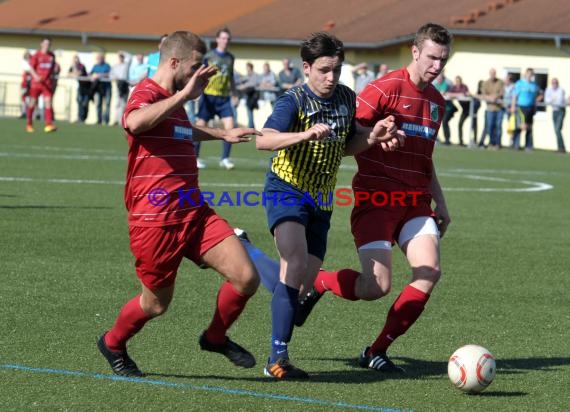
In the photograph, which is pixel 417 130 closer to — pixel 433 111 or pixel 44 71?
pixel 433 111

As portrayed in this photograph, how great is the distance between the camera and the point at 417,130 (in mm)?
7996

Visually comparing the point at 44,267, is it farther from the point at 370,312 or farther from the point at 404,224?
the point at 404,224

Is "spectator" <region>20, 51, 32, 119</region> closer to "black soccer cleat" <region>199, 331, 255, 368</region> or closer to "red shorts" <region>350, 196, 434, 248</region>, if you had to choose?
"red shorts" <region>350, 196, 434, 248</region>

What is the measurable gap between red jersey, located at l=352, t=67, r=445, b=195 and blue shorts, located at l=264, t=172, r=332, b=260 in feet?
1.78

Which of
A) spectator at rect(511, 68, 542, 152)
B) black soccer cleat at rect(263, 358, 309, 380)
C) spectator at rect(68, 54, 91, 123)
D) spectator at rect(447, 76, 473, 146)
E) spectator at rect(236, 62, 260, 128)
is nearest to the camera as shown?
black soccer cleat at rect(263, 358, 309, 380)

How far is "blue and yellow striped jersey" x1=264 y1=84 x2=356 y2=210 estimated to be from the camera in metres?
7.43

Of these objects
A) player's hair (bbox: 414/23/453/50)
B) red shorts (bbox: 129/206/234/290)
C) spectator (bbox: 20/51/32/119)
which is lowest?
spectator (bbox: 20/51/32/119)

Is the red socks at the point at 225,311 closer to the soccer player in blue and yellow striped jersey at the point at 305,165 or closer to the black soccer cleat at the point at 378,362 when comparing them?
the soccer player in blue and yellow striped jersey at the point at 305,165

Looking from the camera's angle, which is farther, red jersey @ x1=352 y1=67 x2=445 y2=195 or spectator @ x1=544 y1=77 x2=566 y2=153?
spectator @ x1=544 y1=77 x2=566 y2=153

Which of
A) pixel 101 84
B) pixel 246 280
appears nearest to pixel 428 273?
pixel 246 280

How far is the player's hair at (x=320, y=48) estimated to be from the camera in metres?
7.32

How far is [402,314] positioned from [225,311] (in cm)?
109

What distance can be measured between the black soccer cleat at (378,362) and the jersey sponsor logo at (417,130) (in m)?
1.37

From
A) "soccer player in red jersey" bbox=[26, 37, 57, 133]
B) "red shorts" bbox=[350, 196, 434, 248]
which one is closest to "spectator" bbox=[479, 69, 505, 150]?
"soccer player in red jersey" bbox=[26, 37, 57, 133]
